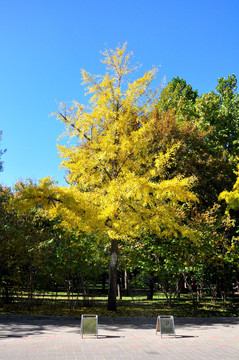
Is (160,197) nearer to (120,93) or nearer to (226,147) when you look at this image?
(120,93)

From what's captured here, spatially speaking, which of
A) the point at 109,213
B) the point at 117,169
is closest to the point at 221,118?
the point at 117,169

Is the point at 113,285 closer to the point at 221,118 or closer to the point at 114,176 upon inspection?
the point at 114,176

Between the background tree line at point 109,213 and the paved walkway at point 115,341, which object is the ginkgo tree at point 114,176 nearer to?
the background tree line at point 109,213

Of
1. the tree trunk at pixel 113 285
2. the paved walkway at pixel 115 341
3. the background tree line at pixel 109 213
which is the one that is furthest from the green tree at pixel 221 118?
the paved walkway at pixel 115 341

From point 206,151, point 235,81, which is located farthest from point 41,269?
point 235,81

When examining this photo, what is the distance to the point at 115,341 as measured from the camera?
27.8ft

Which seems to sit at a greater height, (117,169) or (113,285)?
(117,169)

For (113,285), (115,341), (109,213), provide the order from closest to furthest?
1. (115,341)
2. (109,213)
3. (113,285)

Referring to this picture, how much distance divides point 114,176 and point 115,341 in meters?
7.55

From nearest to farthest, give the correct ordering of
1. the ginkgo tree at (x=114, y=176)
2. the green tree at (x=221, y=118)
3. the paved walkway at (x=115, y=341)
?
the paved walkway at (x=115, y=341) → the ginkgo tree at (x=114, y=176) → the green tree at (x=221, y=118)

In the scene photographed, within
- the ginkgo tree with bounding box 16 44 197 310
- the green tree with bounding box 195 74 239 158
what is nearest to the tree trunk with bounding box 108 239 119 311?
the ginkgo tree with bounding box 16 44 197 310

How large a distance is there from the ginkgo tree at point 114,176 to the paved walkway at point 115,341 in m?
3.42

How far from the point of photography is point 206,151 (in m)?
23.4

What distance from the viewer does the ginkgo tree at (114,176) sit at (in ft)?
40.1
